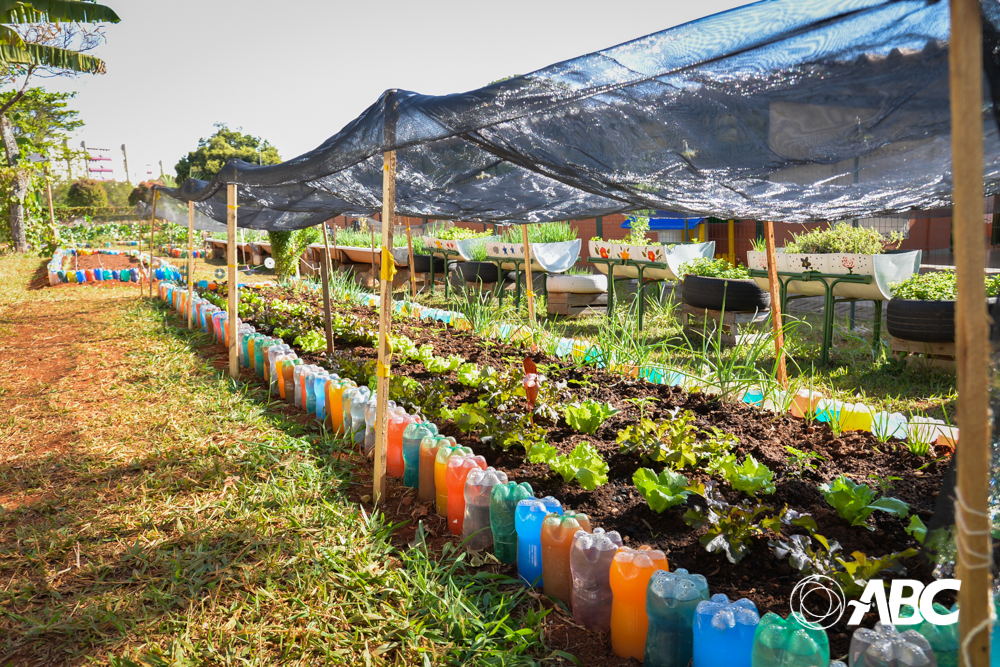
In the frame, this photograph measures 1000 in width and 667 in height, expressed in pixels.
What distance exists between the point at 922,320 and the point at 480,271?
5979mm

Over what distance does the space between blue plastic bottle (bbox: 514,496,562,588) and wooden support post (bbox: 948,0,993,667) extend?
127 cm

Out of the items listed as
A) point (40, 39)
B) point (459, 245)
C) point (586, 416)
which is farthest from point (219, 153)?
point (586, 416)

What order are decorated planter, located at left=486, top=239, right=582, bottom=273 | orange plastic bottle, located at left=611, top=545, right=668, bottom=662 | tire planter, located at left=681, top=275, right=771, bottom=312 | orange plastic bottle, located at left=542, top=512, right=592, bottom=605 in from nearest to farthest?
orange plastic bottle, located at left=611, top=545, right=668, bottom=662, orange plastic bottle, located at left=542, top=512, right=592, bottom=605, tire planter, located at left=681, top=275, right=771, bottom=312, decorated planter, located at left=486, top=239, right=582, bottom=273

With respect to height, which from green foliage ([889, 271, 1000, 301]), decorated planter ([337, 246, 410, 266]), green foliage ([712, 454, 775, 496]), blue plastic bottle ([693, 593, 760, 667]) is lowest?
blue plastic bottle ([693, 593, 760, 667])

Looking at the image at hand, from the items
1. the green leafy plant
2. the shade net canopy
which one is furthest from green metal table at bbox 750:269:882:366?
the green leafy plant

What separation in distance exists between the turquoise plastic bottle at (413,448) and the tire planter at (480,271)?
631 cm

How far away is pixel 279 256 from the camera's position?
43.9 ft

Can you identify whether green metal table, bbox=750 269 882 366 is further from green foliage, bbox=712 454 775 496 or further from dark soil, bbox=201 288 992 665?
green foliage, bbox=712 454 775 496

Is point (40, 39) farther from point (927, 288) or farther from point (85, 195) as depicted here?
point (85, 195)

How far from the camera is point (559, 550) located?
208 cm

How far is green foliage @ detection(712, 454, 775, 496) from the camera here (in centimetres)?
229

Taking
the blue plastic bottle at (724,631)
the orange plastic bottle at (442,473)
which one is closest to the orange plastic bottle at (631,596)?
the blue plastic bottle at (724,631)

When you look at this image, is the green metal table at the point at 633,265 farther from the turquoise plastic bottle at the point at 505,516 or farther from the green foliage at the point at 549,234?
the turquoise plastic bottle at the point at 505,516

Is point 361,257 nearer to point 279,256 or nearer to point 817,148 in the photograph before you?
point 279,256
